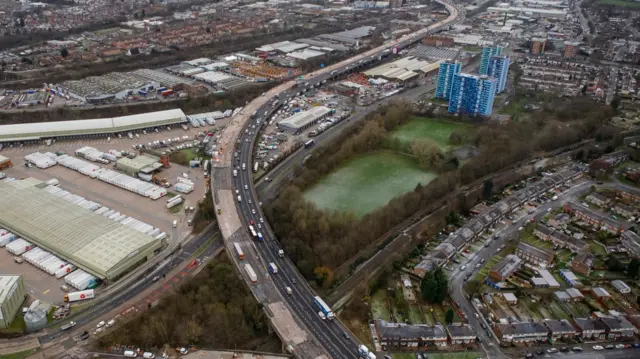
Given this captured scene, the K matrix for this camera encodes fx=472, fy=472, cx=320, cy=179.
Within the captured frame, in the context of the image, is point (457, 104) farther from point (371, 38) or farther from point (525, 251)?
point (371, 38)

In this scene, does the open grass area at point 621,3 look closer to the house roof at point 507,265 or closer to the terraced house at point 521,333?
the house roof at point 507,265

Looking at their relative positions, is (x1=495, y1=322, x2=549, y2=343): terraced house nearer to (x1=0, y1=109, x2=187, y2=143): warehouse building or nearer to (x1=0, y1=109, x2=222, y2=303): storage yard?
(x1=0, y1=109, x2=222, y2=303): storage yard

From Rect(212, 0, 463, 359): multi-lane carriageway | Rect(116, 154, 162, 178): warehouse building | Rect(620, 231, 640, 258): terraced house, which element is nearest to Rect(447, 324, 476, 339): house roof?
Rect(212, 0, 463, 359): multi-lane carriageway

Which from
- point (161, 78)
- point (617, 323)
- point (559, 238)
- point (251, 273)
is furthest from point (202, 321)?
point (161, 78)

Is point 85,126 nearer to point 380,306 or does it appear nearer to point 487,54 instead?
point 380,306

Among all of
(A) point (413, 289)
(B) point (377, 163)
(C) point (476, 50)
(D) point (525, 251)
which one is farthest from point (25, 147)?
(C) point (476, 50)

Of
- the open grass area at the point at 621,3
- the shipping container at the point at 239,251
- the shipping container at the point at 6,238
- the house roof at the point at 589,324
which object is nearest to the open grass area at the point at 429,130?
the shipping container at the point at 239,251

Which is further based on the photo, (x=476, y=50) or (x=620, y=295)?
(x=476, y=50)
